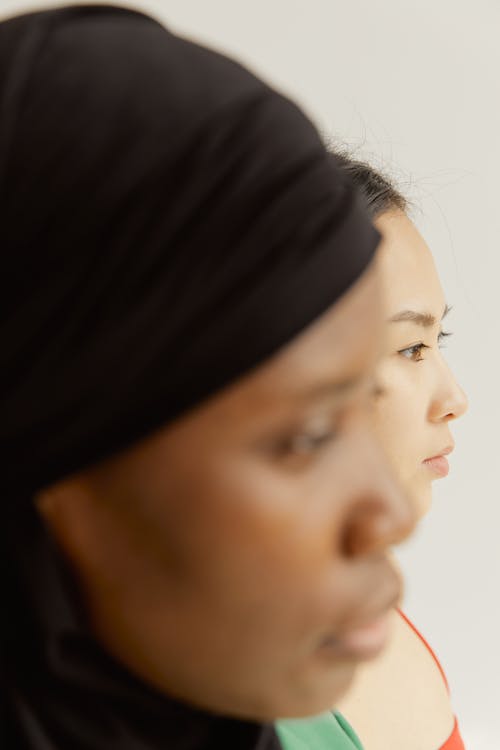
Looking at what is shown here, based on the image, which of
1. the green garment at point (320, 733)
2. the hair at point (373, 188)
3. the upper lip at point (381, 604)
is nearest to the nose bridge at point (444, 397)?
the hair at point (373, 188)

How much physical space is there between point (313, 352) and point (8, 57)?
208 mm

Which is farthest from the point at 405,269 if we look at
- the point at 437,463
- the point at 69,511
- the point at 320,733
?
the point at 69,511

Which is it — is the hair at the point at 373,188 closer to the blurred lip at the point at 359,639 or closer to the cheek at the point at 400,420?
the cheek at the point at 400,420

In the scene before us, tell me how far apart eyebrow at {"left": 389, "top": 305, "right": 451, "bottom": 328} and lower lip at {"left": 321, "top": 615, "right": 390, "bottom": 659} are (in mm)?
453

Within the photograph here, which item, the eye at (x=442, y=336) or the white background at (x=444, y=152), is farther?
the white background at (x=444, y=152)

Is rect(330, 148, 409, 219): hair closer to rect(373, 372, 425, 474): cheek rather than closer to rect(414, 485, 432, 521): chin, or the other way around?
rect(373, 372, 425, 474): cheek

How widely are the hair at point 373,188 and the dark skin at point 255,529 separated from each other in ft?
1.53

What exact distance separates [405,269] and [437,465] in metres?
0.23

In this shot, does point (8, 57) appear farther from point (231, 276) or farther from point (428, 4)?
point (428, 4)

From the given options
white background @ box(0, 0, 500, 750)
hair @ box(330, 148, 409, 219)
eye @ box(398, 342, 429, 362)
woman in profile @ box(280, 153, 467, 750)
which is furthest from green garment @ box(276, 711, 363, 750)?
white background @ box(0, 0, 500, 750)

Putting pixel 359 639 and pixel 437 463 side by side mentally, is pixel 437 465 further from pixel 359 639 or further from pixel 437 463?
pixel 359 639

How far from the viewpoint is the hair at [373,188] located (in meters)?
0.90

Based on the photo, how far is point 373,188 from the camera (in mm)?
928

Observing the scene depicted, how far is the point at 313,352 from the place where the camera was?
0.42m
